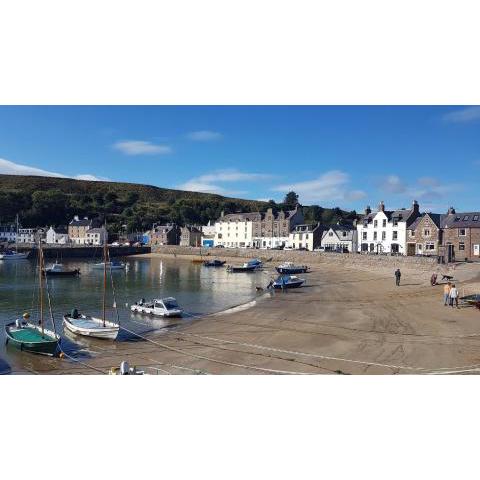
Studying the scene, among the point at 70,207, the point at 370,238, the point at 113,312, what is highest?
the point at 70,207

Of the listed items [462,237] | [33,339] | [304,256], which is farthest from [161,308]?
[304,256]

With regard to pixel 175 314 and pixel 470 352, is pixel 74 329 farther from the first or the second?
pixel 470 352

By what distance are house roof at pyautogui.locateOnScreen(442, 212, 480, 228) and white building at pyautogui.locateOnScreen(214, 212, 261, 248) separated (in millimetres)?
35095

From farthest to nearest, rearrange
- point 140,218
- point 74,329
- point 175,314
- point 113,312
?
point 140,218
point 113,312
point 175,314
point 74,329

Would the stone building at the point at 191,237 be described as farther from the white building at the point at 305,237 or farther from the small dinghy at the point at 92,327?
the small dinghy at the point at 92,327

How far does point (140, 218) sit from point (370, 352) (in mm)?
93362

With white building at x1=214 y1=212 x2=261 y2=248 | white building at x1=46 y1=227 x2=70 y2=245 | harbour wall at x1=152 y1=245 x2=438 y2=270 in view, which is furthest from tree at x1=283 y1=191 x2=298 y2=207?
white building at x1=46 y1=227 x2=70 y2=245

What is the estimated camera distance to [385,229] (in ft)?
168

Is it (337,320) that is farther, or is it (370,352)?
(337,320)

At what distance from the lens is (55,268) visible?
1820 inches

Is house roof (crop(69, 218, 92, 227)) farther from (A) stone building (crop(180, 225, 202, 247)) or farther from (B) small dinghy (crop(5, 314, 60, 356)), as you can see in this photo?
(B) small dinghy (crop(5, 314, 60, 356))

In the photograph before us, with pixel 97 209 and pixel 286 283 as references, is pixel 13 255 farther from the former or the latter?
pixel 286 283

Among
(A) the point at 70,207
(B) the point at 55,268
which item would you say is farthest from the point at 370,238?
(A) the point at 70,207

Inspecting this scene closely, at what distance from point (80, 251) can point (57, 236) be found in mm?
23141
